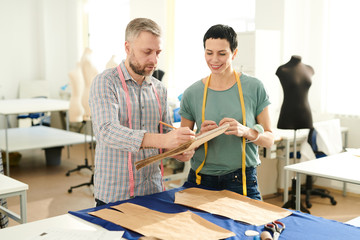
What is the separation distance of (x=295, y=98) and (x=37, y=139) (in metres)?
3.64

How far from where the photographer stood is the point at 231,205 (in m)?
1.83

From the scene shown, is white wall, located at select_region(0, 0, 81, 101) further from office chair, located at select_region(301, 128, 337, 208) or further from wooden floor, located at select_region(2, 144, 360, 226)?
office chair, located at select_region(301, 128, 337, 208)

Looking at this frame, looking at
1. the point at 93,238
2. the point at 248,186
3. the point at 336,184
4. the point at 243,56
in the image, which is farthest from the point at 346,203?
the point at 93,238

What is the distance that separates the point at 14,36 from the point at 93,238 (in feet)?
26.2

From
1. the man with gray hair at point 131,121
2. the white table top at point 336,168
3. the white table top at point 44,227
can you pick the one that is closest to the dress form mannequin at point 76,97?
the white table top at point 336,168

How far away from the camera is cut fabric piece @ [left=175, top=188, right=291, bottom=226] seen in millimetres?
1731

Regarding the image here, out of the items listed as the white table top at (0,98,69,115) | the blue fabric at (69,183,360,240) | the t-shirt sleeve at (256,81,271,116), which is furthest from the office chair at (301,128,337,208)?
the white table top at (0,98,69,115)

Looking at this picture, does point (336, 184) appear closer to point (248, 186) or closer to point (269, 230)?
point (248, 186)

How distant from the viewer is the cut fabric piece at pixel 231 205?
1.73m

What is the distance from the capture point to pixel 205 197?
192 centimetres

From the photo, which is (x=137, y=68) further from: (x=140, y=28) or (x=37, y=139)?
(x=37, y=139)

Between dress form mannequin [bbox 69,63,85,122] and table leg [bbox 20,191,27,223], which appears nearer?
table leg [bbox 20,191,27,223]

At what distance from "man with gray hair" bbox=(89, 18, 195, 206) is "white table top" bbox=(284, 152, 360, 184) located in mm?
1258

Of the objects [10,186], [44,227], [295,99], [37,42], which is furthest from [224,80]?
[37,42]
